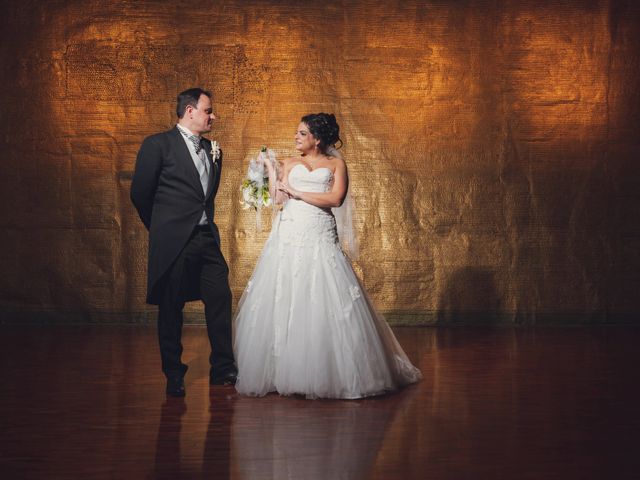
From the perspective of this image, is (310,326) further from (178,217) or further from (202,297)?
(178,217)

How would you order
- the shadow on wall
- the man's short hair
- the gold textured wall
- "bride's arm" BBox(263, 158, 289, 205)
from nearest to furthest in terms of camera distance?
the man's short hair → "bride's arm" BBox(263, 158, 289, 205) → the gold textured wall → the shadow on wall

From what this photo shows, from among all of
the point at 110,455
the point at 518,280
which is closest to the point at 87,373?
the point at 110,455

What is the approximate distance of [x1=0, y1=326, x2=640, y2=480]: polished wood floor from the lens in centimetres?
314

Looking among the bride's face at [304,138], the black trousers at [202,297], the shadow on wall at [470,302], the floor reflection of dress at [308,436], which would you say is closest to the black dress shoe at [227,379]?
the black trousers at [202,297]

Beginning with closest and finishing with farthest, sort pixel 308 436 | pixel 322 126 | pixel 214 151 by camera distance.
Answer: pixel 308 436 < pixel 214 151 < pixel 322 126

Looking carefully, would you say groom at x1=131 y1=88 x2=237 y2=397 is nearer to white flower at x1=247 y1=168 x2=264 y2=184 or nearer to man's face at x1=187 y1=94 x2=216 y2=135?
man's face at x1=187 y1=94 x2=216 y2=135

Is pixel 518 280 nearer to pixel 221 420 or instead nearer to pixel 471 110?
pixel 471 110

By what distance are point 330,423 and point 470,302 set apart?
13.5 ft

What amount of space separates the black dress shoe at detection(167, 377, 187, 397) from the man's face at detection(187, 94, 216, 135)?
4.13 ft

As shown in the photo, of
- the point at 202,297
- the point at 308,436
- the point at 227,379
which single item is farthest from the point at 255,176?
the point at 308,436

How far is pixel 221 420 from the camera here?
12.9ft

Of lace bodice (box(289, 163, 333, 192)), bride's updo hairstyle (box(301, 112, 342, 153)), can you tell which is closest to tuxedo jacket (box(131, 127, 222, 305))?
lace bodice (box(289, 163, 333, 192))

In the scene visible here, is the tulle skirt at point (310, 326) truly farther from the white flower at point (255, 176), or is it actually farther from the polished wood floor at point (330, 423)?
the white flower at point (255, 176)

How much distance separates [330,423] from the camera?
3863 millimetres
